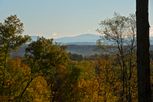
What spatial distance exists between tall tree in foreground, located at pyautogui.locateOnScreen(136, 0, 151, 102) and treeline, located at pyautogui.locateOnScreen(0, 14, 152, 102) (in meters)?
32.5

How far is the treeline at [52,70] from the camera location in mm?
41844

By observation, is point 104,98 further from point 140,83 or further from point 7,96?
point 140,83

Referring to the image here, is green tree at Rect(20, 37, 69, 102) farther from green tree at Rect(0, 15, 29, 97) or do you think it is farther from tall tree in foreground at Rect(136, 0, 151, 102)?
tall tree in foreground at Rect(136, 0, 151, 102)

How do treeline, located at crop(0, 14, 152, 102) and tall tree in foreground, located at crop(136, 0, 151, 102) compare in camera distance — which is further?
treeline, located at crop(0, 14, 152, 102)

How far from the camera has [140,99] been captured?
9.36 m

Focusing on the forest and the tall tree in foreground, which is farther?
the forest

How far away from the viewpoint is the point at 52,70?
144ft

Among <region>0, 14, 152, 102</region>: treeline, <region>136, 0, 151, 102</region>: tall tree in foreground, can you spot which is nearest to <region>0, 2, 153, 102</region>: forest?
<region>0, 14, 152, 102</region>: treeline

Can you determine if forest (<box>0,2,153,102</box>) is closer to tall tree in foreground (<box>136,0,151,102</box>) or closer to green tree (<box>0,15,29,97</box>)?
green tree (<box>0,15,29,97</box>)

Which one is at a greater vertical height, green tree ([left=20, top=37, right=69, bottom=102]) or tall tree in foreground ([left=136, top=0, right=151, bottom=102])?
tall tree in foreground ([left=136, top=0, right=151, bottom=102])

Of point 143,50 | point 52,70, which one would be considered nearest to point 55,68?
point 52,70

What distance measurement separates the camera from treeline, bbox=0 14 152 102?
41.8 metres

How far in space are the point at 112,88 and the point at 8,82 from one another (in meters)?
22.6

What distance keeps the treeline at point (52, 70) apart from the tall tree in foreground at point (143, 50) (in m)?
32.5
